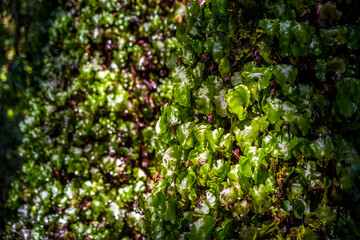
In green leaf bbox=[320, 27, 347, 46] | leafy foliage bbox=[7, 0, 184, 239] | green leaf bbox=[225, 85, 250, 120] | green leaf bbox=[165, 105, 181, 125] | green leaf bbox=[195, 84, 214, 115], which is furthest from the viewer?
leafy foliage bbox=[7, 0, 184, 239]

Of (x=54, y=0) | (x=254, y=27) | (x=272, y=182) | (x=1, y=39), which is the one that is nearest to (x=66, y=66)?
(x=54, y=0)

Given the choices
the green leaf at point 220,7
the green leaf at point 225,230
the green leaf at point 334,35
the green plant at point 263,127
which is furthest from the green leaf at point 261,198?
the green leaf at point 220,7

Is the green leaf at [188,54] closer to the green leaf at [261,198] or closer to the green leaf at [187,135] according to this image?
the green leaf at [187,135]

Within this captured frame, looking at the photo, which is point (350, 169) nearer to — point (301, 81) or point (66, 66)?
point (301, 81)

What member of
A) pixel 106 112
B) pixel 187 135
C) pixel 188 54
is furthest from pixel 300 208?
pixel 106 112

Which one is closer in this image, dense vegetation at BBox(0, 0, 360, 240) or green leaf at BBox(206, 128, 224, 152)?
dense vegetation at BBox(0, 0, 360, 240)

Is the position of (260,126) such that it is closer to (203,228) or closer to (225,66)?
(225,66)

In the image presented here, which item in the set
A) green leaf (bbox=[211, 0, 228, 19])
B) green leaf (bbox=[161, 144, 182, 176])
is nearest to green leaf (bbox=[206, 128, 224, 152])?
green leaf (bbox=[161, 144, 182, 176])

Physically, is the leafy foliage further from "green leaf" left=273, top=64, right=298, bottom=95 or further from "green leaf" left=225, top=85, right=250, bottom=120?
"green leaf" left=273, top=64, right=298, bottom=95

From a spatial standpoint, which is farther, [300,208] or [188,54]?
[188,54]
